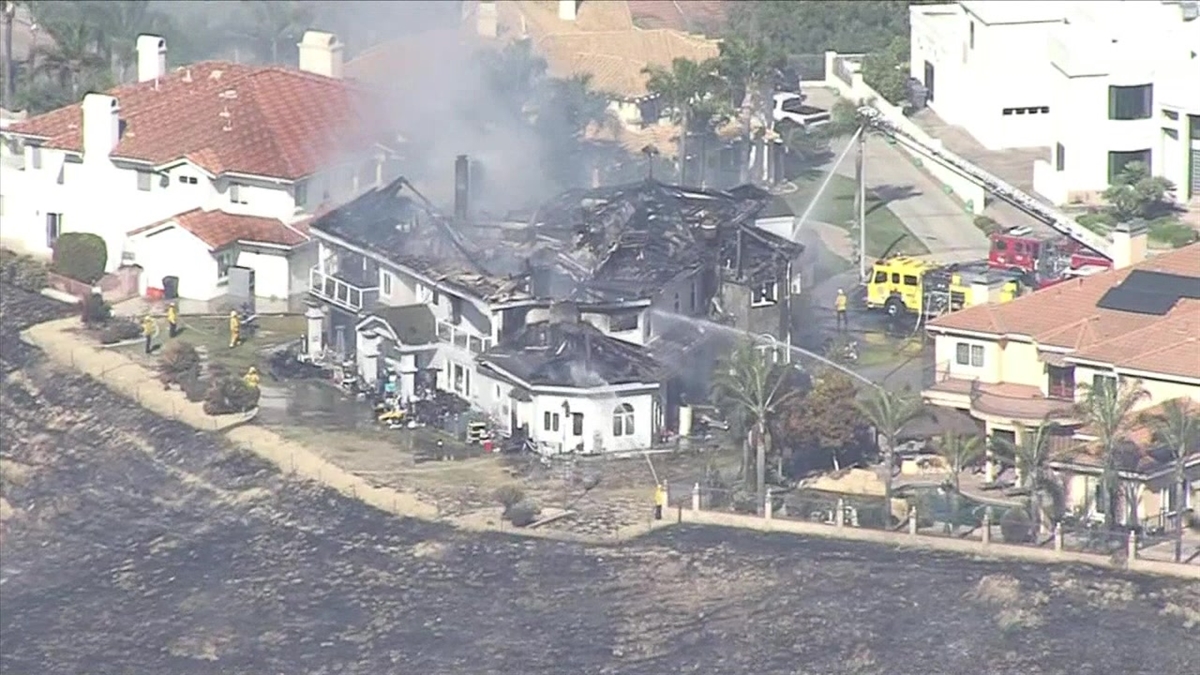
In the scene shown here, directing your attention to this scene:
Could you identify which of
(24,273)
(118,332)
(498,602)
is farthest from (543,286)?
(24,273)

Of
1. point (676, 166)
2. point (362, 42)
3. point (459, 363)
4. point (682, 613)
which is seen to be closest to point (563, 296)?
point (459, 363)

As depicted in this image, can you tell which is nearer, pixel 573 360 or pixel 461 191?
pixel 573 360

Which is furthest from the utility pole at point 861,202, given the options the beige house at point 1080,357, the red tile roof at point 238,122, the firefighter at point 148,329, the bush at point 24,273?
the bush at point 24,273

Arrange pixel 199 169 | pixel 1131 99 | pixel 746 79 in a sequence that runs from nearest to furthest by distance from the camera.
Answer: pixel 199 169 → pixel 1131 99 → pixel 746 79

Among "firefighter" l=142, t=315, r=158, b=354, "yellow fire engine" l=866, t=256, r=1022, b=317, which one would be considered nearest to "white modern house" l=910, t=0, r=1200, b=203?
"yellow fire engine" l=866, t=256, r=1022, b=317

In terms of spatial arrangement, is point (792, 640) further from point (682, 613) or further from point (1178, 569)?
point (1178, 569)

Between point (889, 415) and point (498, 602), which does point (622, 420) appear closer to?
point (889, 415)
